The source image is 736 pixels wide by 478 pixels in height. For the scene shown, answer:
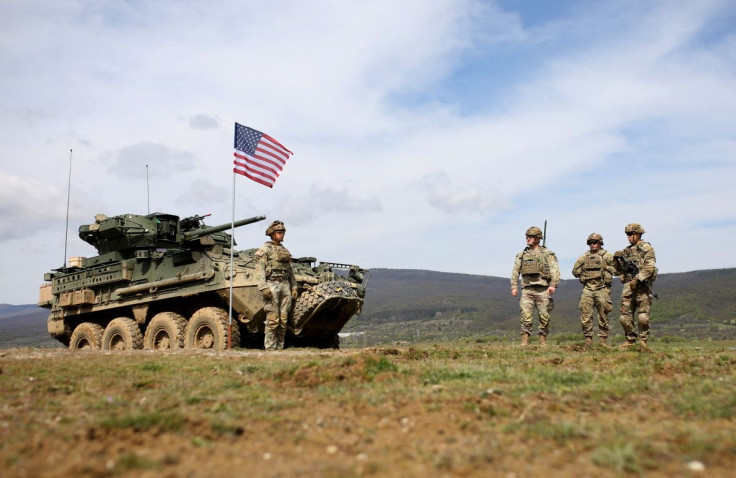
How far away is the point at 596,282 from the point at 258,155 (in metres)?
8.09

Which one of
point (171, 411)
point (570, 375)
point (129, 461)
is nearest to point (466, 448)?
point (129, 461)

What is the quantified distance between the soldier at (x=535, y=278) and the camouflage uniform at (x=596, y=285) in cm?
65

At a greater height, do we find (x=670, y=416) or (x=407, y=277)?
(x=407, y=277)

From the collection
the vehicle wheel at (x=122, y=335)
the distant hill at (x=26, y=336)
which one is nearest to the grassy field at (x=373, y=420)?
the vehicle wheel at (x=122, y=335)

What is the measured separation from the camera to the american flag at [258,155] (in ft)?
48.2

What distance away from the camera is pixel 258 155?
14.8 metres

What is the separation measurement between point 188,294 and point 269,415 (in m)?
10.6

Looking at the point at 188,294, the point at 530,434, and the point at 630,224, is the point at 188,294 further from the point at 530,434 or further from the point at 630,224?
the point at 530,434

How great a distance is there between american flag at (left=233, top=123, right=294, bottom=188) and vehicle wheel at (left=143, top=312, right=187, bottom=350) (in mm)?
4102

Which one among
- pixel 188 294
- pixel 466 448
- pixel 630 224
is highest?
pixel 630 224

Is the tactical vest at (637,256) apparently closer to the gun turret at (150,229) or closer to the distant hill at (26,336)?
the gun turret at (150,229)

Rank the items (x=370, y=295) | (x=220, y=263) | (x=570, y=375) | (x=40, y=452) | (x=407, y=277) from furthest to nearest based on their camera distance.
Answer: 1. (x=407, y=277)
2. (x=370, y=295)
3. (x=220, y=263)
4. (x=570, y=375)
5. (x=40, y=452)

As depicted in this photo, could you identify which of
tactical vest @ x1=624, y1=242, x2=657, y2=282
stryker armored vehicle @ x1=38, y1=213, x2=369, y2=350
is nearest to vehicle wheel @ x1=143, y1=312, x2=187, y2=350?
stryker armored vehicle @ x1=38, y1=213, x2=369, y2=350

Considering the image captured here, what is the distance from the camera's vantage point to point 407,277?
12950 centimetres
